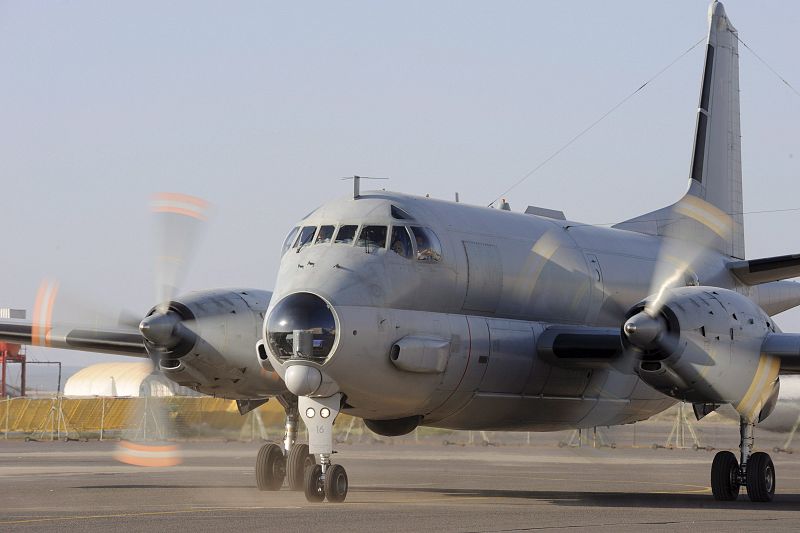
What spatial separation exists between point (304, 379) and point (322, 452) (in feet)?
3.48

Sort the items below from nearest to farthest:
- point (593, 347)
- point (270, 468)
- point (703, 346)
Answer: point (703, 346)
point (593, 347)
point (270, 468)

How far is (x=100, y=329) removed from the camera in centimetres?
2275

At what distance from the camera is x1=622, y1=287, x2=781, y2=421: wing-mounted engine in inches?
701

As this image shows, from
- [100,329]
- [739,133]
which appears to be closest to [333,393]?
[100,329]

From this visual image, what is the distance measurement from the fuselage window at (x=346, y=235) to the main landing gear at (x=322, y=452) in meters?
2.30

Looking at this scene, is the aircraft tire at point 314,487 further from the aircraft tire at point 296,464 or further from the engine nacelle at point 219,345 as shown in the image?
the engine nacelle at point 219,345

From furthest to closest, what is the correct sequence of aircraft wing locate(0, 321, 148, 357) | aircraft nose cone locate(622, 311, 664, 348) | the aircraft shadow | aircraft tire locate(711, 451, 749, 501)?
aircraft wing locate(0, 321, 148, 357) → aircraft tire locate(711, 451, 749, 501) → the aircraft shadow → aircraft nose cone locate(622, 311, 664, 348)

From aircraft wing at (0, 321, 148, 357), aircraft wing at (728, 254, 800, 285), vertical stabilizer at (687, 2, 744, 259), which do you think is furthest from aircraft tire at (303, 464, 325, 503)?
vertical stabilizer at (687, 2, 744, 259)

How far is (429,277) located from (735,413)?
527 cm

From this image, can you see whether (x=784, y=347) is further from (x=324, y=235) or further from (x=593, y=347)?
(x=324, y=235)

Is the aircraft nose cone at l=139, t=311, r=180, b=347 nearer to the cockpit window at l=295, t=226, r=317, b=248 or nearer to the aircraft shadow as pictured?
the cockpit window at l=295, t=226, r=317, b=248

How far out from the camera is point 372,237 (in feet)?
60.5

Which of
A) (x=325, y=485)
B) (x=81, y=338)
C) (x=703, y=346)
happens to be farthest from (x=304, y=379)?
(x=81, y=338)

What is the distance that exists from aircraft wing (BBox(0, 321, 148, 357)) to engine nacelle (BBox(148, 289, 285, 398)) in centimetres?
190
